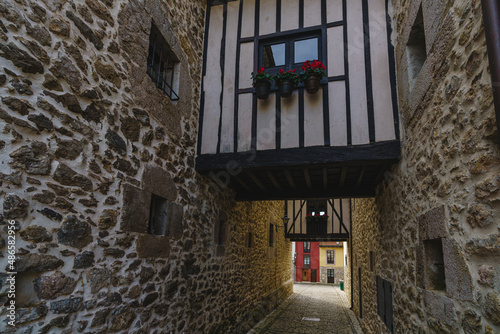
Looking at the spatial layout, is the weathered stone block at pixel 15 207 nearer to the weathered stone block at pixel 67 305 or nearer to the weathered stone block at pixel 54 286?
the weathered stone block at pixel 54 286

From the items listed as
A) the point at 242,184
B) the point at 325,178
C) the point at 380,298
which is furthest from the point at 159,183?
the point at 380,298

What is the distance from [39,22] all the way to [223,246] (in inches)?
150

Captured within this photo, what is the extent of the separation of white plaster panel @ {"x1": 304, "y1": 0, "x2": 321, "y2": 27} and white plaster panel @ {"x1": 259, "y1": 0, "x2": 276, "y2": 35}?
457 mm

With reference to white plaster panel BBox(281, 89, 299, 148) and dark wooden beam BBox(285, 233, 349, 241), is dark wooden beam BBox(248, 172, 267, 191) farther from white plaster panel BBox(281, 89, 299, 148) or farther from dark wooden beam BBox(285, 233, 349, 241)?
dark wooden beam BBox(285, 233, 349, 241)

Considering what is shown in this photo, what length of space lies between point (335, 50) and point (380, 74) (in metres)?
0.67

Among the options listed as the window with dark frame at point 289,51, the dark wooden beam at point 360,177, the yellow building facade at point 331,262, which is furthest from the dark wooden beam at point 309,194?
the yellow building facade at point 331,262

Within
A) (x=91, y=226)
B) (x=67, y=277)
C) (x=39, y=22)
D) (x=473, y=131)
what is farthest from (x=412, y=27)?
(x=67, y=277)

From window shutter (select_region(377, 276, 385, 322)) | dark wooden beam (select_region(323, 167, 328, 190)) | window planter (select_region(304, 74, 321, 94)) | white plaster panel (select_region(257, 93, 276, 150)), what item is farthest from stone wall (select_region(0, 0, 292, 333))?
window shutter (select_region(377, 276, 385, 322))

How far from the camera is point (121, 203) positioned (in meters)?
2.72

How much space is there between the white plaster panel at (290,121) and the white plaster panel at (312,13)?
41.4 inches

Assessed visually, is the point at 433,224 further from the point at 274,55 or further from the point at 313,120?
the point at 274,55

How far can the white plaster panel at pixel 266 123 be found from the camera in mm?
4108

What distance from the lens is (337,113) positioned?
154 inches

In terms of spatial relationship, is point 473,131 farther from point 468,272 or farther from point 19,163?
point 19,163
